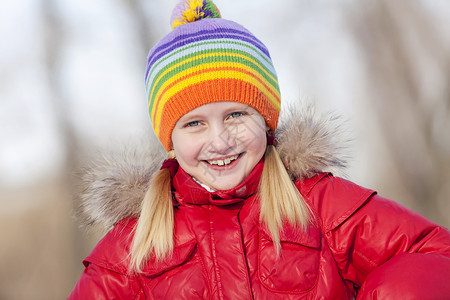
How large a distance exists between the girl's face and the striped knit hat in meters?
0.04

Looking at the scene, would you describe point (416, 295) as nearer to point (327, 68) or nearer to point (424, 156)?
point (424, 156)

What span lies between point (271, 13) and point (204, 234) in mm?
4168

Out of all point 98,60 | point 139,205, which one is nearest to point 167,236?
point 139,205

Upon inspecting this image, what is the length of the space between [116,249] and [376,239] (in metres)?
1.02

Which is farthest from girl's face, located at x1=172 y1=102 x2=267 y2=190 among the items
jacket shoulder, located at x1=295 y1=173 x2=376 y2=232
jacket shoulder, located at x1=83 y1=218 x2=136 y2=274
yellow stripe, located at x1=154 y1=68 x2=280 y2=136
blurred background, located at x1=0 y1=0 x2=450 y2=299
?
blurred background, located at x1=0 y1=0 x2=450 y2=299

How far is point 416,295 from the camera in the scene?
1346 millimetres

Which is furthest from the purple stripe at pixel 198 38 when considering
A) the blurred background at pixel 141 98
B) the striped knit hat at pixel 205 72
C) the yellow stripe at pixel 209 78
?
the blurred background at pixel 141 98

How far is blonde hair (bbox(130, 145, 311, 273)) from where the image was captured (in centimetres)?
164

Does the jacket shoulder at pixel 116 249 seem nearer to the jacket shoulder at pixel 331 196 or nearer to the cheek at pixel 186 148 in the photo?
the cheek at pixel 186 148

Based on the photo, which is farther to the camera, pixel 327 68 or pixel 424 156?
pixel 327 68

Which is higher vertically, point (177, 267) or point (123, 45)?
point (123, 45)

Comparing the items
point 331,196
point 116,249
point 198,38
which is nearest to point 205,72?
point 198,38

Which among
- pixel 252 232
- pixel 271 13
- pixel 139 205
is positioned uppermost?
pixel 271 13

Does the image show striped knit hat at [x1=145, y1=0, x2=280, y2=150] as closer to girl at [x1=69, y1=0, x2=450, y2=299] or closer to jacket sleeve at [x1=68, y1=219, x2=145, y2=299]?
girl at [x1=69, y1=0, x2=450, y2=299]
